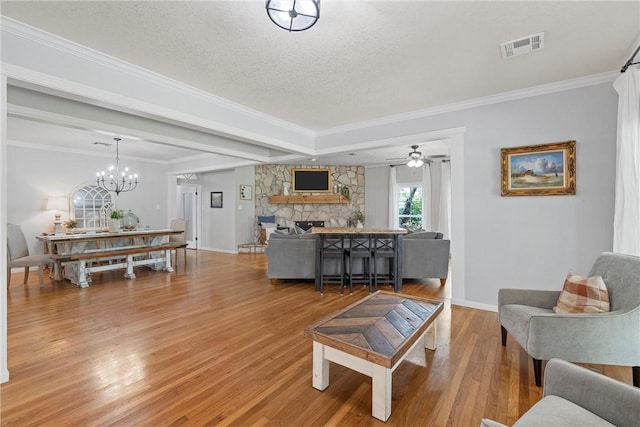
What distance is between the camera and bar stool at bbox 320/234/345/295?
425 cm

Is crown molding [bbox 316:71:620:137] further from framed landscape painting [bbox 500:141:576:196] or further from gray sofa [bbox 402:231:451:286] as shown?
gray sofa [bbox 402:231:451:286]

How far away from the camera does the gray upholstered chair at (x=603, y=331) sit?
1.84m

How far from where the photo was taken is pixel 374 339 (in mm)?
1781

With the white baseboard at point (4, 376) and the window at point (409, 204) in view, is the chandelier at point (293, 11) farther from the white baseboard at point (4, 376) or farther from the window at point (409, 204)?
the window at point (409, 204)

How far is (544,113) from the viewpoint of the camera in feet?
10.5

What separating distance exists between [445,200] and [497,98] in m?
4.33

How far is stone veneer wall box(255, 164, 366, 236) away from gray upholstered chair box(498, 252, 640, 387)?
6.40 m

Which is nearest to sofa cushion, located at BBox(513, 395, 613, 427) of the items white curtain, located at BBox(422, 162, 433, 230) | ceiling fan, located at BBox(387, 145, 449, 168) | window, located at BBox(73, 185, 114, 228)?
ceiling fan, located at BBox(387, 145, 449, 168)

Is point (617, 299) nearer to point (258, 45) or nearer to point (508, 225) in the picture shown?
point (508, 225)

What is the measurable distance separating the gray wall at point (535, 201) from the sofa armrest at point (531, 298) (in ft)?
3.47

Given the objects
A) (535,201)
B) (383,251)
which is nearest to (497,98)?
(535,201)

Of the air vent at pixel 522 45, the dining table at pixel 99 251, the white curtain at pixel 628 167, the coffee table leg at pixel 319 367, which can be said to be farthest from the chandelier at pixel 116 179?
the white curtain at pixel 628 167

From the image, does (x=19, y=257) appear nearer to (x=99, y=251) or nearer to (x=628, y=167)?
(x=99, y=251)

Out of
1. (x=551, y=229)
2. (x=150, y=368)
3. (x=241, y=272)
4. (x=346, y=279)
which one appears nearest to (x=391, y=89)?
(x=551, y=229)
